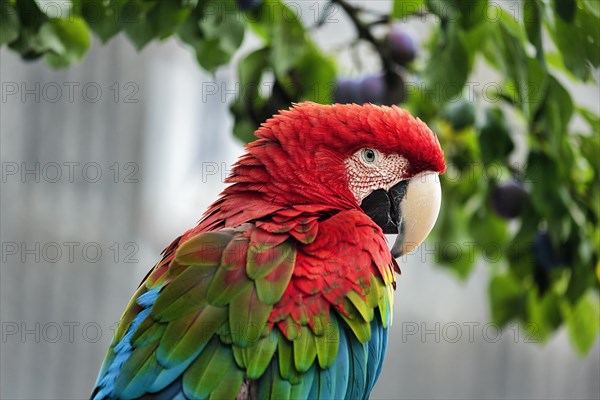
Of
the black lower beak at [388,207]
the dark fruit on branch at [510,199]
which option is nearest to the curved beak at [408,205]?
the black lower beak at [388,207]

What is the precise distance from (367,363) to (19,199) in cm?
230

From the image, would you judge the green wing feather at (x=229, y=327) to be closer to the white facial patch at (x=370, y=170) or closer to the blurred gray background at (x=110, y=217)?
the white facial patch at (x=370, y=170)

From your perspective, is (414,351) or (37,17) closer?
(37,17)

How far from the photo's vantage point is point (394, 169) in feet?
3.67

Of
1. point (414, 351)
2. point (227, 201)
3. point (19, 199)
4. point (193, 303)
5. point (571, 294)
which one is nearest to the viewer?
point (193, 303)

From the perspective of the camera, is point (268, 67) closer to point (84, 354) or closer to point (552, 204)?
point (552, 204)

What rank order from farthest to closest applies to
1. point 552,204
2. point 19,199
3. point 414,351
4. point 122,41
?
1. point 414,351
2. point 122,41
3. point 19,199
4. point 552,204

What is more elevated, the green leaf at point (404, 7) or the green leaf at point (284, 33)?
the green leaf at point (404, 7)

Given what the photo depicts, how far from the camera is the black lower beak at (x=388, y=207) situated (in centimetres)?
114

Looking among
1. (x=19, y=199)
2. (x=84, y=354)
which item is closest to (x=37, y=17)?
(x=19, y=199)

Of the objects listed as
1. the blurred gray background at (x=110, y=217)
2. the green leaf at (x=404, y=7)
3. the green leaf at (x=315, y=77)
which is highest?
the green leaf at (x=404, y=7)

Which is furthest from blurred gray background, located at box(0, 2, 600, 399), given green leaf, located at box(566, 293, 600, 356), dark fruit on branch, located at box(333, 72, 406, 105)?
dark fruit on branch, located at box(333, 72, 406, 105)

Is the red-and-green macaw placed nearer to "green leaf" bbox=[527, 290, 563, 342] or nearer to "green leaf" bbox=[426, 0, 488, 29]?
"green leaf" bbox=[426, 0, 488, 29]

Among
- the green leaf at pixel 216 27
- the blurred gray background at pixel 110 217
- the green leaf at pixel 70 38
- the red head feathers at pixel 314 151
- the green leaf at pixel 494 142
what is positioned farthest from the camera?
the blurred gray background at pixel 110 217
